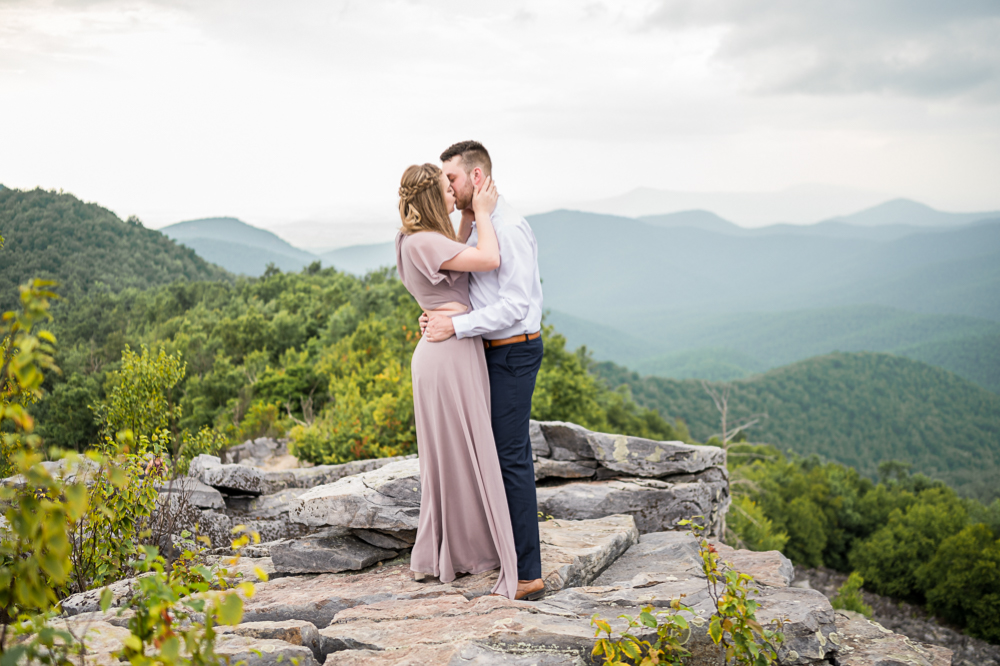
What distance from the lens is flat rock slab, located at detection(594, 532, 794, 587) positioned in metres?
4.46

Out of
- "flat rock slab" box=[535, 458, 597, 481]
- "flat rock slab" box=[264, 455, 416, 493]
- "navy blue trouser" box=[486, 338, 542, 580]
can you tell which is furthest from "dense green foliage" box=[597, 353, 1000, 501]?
"navy blue trouser" box=[486, 338, 542, 580]

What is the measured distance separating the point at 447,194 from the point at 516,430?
1609 millimetres

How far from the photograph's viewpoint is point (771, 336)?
184 metres

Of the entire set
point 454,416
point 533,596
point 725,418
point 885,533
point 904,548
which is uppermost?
point 454,416

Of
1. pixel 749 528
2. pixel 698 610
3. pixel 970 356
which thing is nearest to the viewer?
pixel 698 610

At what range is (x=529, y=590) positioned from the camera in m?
3.95

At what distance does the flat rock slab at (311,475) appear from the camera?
7125 mm

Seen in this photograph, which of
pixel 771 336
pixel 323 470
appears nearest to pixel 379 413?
pixel 323 470

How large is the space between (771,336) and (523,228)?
652 feet

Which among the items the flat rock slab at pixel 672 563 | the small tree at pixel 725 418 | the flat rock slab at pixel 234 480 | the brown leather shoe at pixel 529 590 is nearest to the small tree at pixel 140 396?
the flat rock slab at pixel 234 480

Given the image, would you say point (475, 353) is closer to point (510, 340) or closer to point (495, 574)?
point (510, 340)

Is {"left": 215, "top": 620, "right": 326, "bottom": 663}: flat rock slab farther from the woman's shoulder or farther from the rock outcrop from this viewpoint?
the woman's shoulder

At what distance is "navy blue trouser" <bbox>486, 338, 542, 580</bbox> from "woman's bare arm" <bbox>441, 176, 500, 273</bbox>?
1.92 ft

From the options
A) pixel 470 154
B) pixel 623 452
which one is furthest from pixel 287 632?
pixel 623 452
